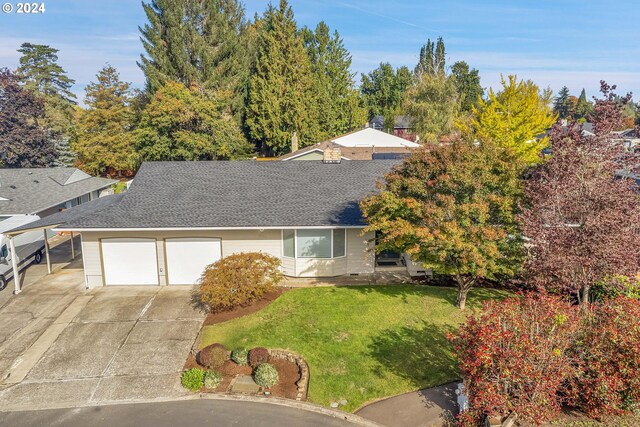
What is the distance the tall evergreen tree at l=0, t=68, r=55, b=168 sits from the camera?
39750mm

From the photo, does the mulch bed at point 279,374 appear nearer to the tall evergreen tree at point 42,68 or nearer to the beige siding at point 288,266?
the beige siding at point 288,266

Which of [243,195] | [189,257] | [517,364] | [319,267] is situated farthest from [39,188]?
[517,364]

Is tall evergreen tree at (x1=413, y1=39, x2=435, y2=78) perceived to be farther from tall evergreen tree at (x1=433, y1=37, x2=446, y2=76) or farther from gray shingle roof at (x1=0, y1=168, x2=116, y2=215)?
gray shingle roof at (x1=0, y1=168, x2=116, y2=215)

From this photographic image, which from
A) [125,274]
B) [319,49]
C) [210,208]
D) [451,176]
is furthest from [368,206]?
[319,49]

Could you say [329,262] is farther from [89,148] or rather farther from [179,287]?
[89,148]

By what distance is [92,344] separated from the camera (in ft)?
42.2

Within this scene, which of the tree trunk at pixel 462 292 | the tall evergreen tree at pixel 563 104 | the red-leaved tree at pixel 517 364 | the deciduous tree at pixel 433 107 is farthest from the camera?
the tall evergreen tree at pixel 563 104

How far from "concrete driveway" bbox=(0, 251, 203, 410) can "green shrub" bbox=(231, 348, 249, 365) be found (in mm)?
1664

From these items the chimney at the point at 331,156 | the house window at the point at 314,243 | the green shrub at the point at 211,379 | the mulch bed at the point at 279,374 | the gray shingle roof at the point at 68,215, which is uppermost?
the chimney at the point at 331,156

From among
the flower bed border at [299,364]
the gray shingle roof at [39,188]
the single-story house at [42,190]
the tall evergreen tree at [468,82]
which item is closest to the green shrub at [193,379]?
the flower bed border at [299,364]

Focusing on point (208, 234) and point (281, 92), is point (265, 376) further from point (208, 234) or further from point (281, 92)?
point (281, 92)

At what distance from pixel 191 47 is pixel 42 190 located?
79.8 ft

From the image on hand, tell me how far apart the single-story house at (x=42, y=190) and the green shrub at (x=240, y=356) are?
2026 cm

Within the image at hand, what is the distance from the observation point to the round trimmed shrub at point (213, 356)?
37.3 feet
